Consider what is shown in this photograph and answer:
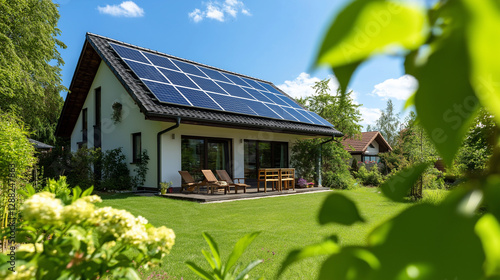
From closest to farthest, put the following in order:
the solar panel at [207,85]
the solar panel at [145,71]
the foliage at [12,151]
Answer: the foliage at [12,151] → the solar panel at [145,71] → the solar panel at [207,85]

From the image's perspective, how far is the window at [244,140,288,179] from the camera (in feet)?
42.0

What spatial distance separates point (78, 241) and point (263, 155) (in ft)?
41.0

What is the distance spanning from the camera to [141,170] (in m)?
10.7

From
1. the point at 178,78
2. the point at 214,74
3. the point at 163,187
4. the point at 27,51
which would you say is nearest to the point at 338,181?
the point at 214,74

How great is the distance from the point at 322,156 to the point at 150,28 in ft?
43.9

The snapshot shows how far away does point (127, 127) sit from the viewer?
1173 cm

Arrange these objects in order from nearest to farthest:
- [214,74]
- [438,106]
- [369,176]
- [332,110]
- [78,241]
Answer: [438,106]
[78,241]
[214,74]
[369,176]
[332,110]

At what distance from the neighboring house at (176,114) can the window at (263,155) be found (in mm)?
42

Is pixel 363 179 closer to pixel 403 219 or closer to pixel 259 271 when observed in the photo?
pixel 259 271

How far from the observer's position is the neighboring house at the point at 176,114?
397 inches

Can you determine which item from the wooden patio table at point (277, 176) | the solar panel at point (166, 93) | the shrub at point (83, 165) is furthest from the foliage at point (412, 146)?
the shrub at point (83, 165)

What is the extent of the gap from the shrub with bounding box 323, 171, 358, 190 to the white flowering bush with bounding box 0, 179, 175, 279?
13681 millimetres

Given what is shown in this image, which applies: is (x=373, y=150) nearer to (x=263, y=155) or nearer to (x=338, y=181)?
(x=338, y=181)

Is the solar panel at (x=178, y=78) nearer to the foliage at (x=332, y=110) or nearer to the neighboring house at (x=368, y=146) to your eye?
the foliage at (x=332, y=110)
